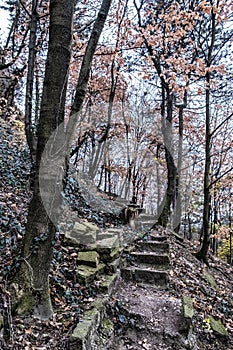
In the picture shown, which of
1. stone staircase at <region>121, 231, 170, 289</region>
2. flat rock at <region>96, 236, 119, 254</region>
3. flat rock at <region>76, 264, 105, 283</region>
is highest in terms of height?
flat rock at <region>96, 236, 119, 254</region>

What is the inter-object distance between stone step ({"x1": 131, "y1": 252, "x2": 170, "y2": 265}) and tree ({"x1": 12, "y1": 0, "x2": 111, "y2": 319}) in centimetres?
262

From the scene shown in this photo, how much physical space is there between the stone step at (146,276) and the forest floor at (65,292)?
0.17m

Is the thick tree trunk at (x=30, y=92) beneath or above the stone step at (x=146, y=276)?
above

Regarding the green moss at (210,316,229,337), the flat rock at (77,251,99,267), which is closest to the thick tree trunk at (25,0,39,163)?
the flat rock at (77,251,99,267)

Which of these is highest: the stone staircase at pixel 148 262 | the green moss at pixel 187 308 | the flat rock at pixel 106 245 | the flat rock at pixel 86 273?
the flat rock at pixel 106 245

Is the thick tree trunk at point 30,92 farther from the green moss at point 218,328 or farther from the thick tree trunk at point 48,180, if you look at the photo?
the green moss at point 218,328

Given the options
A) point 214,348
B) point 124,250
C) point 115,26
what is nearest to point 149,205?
point 115,26

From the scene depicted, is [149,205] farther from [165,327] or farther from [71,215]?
[165,327]

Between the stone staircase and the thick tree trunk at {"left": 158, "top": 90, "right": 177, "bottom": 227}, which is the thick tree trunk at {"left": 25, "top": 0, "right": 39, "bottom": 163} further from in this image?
the thick tree trunk at {"left": 158, "top": 90, "right": 177, "bottom": 227}

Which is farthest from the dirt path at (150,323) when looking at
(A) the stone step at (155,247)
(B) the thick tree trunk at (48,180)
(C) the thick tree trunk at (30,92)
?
(C) the thick tree trunk at (30,92)

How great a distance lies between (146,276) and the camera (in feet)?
14.4

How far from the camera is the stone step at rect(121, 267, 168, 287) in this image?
429cm

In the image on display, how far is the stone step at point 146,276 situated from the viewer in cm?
429

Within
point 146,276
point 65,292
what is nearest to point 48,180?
point 65,292
